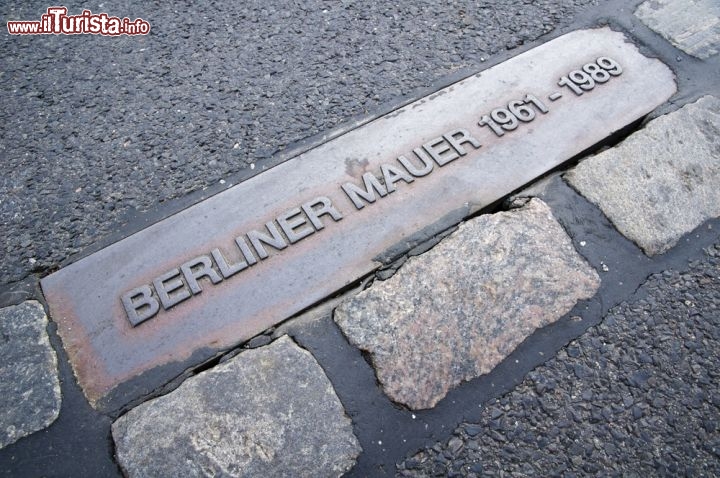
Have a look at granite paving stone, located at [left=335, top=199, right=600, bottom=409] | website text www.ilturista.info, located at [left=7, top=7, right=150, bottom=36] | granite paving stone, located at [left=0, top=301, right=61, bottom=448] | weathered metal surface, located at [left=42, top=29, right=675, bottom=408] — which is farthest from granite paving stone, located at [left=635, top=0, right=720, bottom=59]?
granite paving stone, located at [left=0, top=301, right=61, bottom=448]

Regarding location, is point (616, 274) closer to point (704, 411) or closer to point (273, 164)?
point (704, 411)

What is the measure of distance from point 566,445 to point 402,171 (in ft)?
3.24

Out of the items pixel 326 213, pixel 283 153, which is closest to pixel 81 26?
pixel 283 153

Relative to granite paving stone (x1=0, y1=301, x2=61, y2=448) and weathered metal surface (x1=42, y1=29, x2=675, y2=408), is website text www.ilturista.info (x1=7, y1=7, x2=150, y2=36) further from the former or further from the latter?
granite paving stone (x1=0, y1=301, x2=61, y2=448)

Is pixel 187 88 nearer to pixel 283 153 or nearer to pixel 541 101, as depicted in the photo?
pixel 283 153

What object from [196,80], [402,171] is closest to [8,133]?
[196,80]

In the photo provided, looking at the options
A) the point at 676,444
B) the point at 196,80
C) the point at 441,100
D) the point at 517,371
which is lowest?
the point at 676,444

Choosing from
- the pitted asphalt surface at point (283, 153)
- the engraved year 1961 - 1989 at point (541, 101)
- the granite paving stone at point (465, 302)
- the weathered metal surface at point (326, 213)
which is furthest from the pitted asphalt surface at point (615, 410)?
the engraved year 1961 - 1989 at point (541, 101)

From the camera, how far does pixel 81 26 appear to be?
2.28 metres

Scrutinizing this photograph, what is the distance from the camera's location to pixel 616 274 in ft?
5.57

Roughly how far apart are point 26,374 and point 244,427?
0.64m

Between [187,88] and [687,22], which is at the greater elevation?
[187,88]

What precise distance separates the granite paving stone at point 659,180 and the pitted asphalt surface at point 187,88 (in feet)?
2.16

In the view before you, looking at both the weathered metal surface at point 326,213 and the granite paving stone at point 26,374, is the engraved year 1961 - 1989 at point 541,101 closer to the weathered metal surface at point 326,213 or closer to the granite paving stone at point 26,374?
the weathered metal surface at point 326,213
